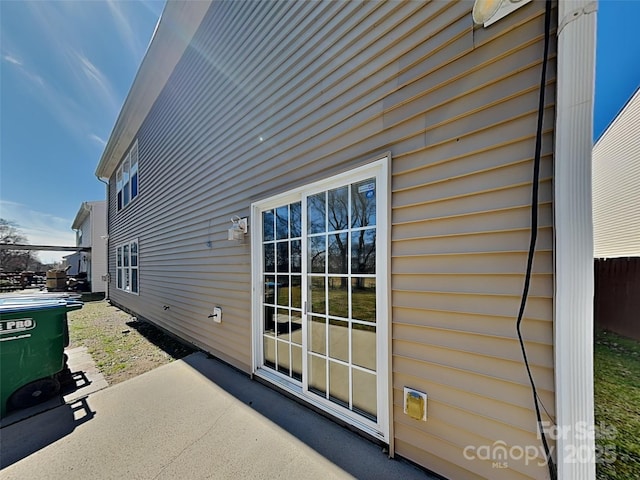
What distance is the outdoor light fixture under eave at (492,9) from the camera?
1194 millimetres

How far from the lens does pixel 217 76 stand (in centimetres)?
389

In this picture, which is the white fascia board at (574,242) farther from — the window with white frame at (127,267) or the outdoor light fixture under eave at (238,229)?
the window with white frame at (127,267)

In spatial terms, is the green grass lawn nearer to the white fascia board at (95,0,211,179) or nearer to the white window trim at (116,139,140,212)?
the white fascia board at (95,0,211,179)

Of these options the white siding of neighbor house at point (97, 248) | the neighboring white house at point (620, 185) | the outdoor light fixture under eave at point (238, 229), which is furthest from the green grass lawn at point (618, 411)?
the white siding of neighbor house at point (97, 248)

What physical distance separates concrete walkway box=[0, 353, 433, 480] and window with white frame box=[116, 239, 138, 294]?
5.56 metres

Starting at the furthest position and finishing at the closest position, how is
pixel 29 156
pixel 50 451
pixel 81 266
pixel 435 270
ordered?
pixel 81 266 < pixel 29 156 < pixel 50 451 < pixel 435 270

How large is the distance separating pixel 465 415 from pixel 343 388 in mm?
991

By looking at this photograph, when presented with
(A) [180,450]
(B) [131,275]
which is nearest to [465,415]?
(A) [180,450]

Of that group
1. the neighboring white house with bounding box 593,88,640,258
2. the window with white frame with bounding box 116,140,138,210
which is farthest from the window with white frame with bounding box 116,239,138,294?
the neighboring white house with bounding box 593,88,640,258

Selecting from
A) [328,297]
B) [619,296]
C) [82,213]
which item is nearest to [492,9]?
[328,297]

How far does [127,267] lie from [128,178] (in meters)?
2.91

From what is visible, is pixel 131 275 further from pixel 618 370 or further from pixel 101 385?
pixel 618 370

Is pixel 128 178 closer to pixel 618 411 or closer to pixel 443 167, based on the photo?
pixel 443 167

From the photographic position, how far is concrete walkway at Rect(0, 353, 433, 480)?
5.59 ft
